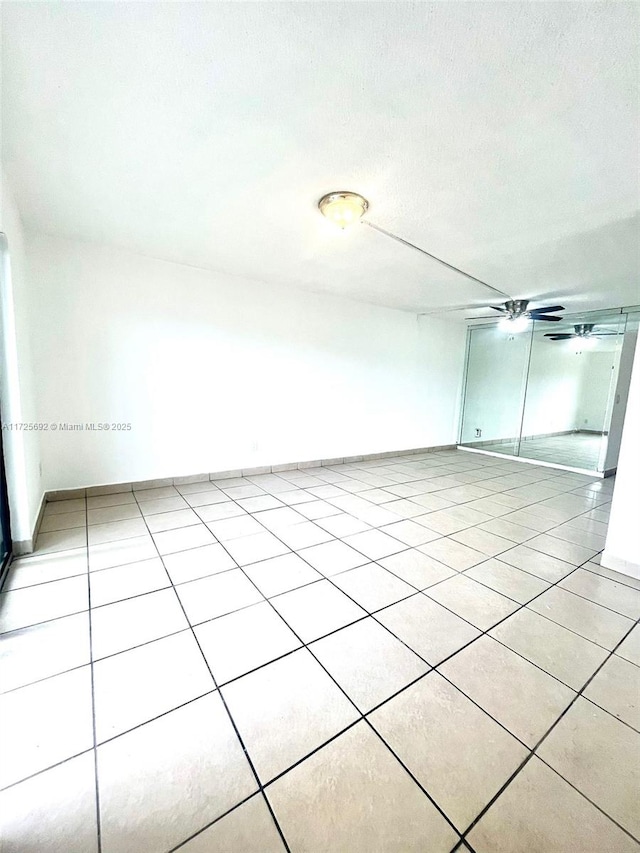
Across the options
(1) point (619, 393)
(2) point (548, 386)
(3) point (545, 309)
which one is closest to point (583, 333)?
(1) point (619, 393)

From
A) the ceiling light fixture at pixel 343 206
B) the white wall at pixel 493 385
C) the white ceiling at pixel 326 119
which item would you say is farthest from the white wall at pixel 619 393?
the ceiling light fixture at pixel 343 206

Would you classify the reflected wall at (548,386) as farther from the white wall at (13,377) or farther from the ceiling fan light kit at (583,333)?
the white wall at (13,377)

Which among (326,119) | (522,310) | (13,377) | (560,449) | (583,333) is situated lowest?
(560,449)

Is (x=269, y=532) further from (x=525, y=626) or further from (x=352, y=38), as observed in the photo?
(x=352, y=38)

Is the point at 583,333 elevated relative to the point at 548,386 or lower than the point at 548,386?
elevated

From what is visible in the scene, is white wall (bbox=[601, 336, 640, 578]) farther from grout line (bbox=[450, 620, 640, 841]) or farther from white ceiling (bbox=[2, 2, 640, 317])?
white ceiling (bbox=[2, 2, 640, 317])

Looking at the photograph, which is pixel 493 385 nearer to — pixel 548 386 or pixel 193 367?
pixel 548 386

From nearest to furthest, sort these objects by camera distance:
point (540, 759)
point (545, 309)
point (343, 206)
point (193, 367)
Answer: point (540, 759)
point (343, 206)
point (193, 367)
point (545, 309)

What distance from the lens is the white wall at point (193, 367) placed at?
3088 mm

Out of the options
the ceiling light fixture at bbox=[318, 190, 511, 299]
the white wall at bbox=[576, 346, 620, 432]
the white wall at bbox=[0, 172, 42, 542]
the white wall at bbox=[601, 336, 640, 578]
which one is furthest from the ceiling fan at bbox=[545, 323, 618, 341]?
the white wall at bbox=[0, 172, 42, 542]

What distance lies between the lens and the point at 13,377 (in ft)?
7.07

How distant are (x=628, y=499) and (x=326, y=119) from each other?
2796 millimetres

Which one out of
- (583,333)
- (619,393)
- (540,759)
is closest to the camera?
(540,759)

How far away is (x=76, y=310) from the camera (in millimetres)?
3084
